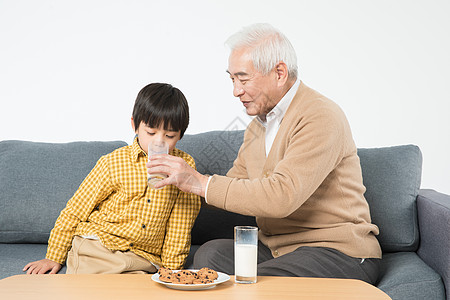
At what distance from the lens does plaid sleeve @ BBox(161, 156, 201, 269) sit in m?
1.84

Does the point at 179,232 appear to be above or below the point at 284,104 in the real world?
below

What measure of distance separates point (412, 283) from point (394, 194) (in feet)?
1.72

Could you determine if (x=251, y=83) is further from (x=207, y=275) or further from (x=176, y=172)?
(x=207, y=275)

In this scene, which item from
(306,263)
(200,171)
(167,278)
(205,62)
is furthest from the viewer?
(205,62)

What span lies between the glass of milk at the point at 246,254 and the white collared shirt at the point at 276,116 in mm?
673

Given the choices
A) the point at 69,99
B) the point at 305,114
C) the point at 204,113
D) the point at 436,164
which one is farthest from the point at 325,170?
the point at 69,99

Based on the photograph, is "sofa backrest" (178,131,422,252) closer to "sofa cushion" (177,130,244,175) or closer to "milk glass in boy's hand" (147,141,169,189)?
"sofa cushion" (177,130,244,175)

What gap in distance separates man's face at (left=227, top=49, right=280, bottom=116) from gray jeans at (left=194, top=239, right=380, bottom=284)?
0.55 metres

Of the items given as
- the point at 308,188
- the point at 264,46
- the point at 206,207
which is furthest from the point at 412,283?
the point at 264,46

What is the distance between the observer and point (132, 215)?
5.94 feet

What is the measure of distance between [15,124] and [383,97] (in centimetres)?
226

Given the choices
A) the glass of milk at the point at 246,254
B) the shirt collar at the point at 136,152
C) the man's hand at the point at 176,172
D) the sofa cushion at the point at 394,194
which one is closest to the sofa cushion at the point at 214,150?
the shirt collar at the point at 136,152

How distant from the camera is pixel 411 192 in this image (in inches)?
84.0

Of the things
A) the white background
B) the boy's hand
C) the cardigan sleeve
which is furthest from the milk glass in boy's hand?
the white background
